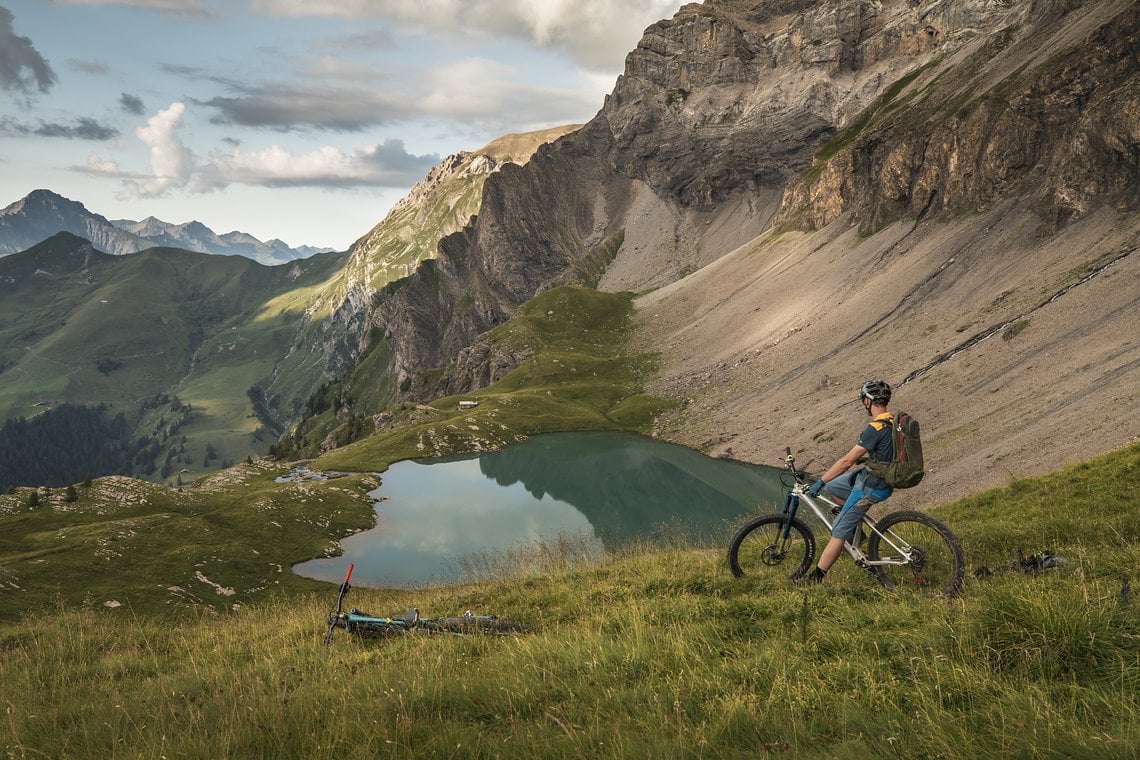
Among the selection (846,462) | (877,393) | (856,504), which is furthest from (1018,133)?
(856,504)

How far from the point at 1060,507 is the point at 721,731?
2119cm

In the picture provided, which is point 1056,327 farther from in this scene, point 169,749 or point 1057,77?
point 169,749

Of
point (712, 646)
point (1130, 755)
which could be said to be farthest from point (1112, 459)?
point (1130, 755)

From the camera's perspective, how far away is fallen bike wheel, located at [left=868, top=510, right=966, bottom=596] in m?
11.4

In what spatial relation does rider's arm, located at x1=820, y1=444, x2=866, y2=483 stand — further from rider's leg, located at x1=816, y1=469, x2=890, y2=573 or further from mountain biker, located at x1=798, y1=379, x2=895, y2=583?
rider's leg, located at x1=816, y1=469, x2=890, y2=573

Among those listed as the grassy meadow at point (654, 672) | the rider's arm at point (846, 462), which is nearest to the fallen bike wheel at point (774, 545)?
the grassy meadow at point (654, 672)

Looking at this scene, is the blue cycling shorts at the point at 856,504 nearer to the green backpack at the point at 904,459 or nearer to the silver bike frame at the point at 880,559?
the silver bike frame at the point at 880,559

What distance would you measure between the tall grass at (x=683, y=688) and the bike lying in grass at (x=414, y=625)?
0.32m

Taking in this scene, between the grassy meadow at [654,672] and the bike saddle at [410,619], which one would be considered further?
the bike saddle at [410,619]

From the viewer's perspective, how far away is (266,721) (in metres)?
6.18

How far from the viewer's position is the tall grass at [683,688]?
5098mm

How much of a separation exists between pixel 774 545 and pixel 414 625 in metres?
8.36

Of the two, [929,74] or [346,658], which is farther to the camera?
[929,74]

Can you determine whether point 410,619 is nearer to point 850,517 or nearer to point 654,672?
point 654,672
